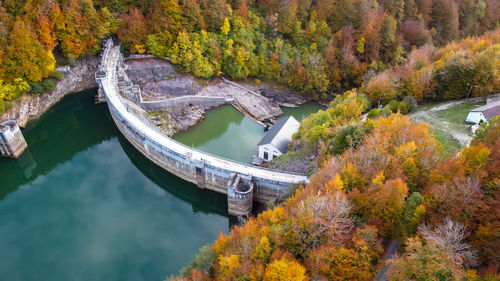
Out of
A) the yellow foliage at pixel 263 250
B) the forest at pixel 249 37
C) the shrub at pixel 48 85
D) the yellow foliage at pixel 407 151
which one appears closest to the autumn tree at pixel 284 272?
the yellow foliage at pixel 263 250

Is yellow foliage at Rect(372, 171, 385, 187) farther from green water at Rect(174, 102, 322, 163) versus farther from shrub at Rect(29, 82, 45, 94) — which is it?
shrub at Rect(29, 82, 45, 94)

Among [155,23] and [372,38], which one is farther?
[372,38]

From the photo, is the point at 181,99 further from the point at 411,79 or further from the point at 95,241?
the point at 411,79

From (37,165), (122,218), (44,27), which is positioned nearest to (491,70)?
(122,218)

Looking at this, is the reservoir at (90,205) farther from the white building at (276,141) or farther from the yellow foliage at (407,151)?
the yellow foliage at (407,151)

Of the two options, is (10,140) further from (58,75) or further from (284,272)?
(284,272)

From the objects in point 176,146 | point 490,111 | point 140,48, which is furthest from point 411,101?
point 140,48

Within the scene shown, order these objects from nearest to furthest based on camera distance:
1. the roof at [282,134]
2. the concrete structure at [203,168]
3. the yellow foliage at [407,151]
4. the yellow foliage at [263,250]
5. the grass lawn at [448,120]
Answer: the yellow foliage at [263,250], the yellow foliage at [407,151], the grass lawn at [448,120], the concrete structure at [203,168], the roof at [282,134]
